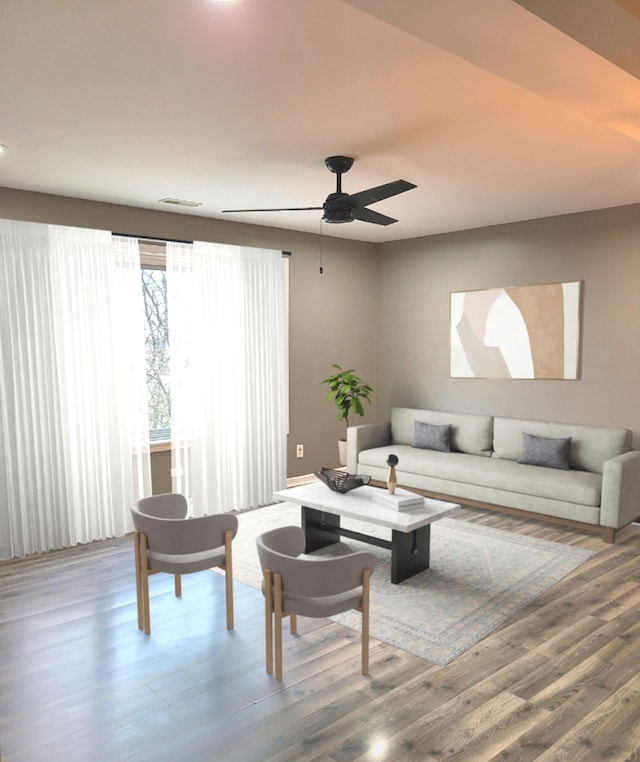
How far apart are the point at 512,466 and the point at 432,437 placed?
1007mm

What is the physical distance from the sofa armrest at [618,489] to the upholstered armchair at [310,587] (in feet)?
8.53

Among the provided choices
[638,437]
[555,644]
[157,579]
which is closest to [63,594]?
[157,579]

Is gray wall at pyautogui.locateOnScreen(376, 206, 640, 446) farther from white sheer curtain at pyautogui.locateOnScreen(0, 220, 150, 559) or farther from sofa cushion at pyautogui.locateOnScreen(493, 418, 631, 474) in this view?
white sheer curtain at pyautogui.locateOnScreen(0, 220, 150, 559)

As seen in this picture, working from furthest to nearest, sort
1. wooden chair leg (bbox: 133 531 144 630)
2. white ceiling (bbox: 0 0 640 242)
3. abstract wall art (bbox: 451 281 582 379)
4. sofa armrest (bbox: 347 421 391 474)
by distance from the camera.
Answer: sofa armrest (bbox: 347 421 391 474) → abstract wall art (bbox: 451 281 582 379) → wooden chair leg (bbox: 133 531 144 630) → white ceiling (bbox: 0 0 640 242)

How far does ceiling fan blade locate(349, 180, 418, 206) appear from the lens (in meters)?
3.05

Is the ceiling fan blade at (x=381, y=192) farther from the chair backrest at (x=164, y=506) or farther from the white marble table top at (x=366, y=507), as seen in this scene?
the chair backrest at (x=164, y=506)

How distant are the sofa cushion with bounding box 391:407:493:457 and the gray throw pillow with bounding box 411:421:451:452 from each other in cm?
8

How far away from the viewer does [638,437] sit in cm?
504

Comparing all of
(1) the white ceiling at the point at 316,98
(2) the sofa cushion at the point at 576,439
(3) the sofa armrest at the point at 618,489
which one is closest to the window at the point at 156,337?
(1) the white ceiling at the point at 316,98

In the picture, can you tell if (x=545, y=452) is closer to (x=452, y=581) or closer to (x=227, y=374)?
(x=452, y=581)

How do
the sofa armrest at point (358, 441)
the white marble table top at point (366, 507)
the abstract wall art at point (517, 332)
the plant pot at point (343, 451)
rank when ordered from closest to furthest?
1. the white marble table top at point (366, 507)
2. the abstract wall art at point (517, 332)
3. the sofa armrest at point (358, 441)
4. the plant pot at point (343, 451)

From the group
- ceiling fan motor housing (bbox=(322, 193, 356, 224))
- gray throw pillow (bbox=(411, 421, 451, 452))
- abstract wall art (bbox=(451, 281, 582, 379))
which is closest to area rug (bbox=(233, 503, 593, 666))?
gray throw pillow (bbox=(411, 421, 451, 452))

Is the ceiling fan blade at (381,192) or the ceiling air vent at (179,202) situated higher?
the ceiling air vent at (179,202)

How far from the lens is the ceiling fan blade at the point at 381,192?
305 centimetres
